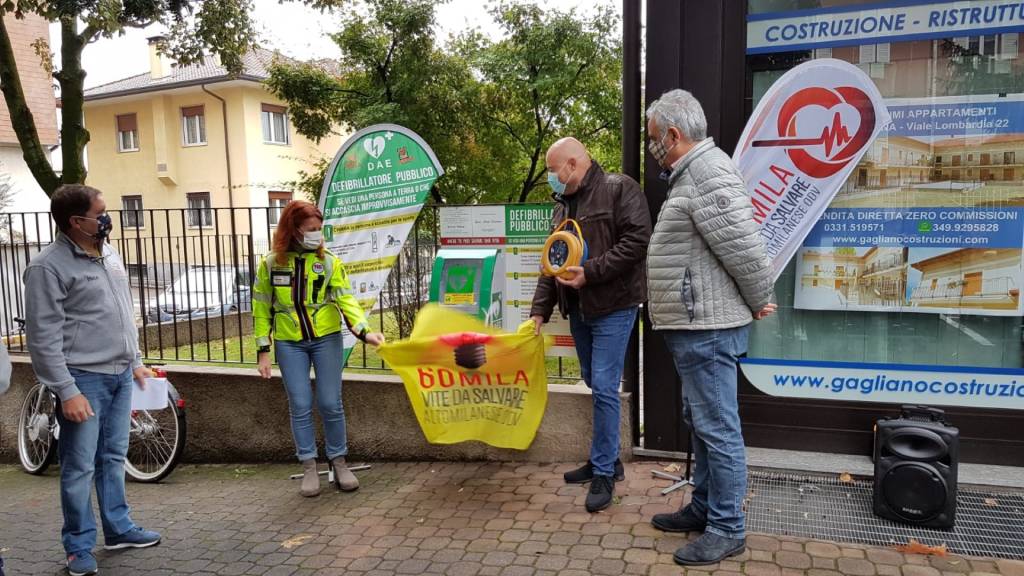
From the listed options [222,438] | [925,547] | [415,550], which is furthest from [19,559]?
[925,547]

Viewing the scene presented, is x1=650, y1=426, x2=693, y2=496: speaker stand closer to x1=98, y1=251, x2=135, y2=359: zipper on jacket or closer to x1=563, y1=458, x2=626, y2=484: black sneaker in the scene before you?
x1=563, y1=458, x2=626, y2=484: black sneaker

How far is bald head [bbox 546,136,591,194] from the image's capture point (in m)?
3.95

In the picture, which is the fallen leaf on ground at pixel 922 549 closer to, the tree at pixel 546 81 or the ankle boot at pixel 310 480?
the ankle boot at pixel 310 480

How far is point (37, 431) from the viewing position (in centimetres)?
601

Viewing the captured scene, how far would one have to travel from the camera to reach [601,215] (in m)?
3.92

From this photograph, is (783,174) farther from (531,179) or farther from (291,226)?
(531,179)

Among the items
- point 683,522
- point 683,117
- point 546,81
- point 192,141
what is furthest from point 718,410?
point 192,141

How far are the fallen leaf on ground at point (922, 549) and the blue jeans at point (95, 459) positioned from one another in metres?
3.92

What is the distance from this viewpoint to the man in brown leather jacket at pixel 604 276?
3.84 meters

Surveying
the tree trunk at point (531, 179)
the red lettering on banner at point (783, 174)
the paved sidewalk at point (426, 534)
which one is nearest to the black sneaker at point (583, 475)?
the paved sidewalk at point (426, 534)

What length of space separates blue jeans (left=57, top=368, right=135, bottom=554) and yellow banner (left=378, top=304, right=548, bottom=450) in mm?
1478

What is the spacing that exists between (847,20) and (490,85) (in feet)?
26.4

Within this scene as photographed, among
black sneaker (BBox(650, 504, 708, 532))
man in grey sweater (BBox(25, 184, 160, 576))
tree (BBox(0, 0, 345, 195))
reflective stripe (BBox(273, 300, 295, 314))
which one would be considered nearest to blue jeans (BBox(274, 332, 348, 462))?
reflective stripe (BBox(273, 300, 295, 314))

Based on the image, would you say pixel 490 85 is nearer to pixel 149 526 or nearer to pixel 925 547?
pixel 149 526
